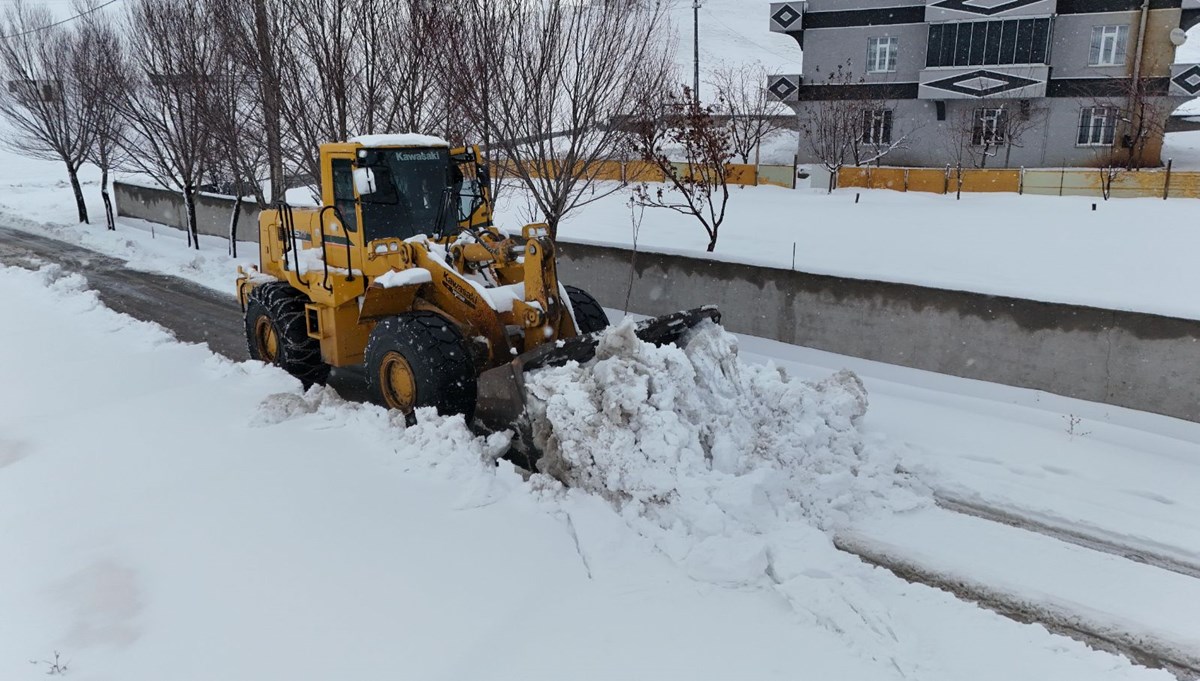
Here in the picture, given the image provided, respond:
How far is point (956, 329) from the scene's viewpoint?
920cm

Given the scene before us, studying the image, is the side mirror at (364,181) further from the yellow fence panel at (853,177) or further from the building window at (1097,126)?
the building window at (1097,126)

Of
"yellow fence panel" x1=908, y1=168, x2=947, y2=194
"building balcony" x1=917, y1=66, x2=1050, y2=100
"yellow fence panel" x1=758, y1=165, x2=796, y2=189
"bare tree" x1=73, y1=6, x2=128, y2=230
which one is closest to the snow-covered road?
"bare tree" x1=73, y1=6, x2=128, y2=230

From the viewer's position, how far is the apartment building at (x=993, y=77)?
2798 cm

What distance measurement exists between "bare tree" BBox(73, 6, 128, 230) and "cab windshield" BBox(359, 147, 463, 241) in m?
13.1

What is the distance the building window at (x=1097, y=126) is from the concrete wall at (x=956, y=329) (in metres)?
24.7

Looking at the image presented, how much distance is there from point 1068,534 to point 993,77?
2822 centimetres

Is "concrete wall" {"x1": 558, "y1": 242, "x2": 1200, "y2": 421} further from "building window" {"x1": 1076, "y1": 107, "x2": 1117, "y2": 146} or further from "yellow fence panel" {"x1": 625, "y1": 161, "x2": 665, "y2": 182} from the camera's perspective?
"building window" {"x1": 1076, "y1": 107, "x2": 1117, "y2": 146}

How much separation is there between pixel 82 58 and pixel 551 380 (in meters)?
19.5

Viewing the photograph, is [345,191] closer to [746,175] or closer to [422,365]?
[422,365]

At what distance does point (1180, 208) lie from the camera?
21.0 m

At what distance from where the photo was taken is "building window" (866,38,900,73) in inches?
1276

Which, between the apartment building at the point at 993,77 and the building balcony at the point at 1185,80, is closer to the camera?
the building balcony at the point at 1185,80

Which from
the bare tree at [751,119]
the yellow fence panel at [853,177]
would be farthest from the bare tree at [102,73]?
the yellow fence panel at [853,177]

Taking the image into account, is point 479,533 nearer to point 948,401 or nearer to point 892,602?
point 892,602
